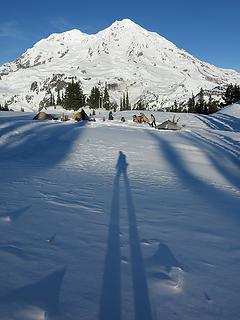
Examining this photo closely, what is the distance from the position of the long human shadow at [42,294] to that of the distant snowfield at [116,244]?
1cm

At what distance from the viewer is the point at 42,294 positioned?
4094mm

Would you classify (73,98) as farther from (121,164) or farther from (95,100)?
(121,164)

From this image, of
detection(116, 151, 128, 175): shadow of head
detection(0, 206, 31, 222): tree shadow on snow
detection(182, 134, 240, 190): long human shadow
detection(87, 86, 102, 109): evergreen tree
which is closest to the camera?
detection(0, 206, 31, 222): tree shadow on snow

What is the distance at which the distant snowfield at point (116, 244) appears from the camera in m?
4.05

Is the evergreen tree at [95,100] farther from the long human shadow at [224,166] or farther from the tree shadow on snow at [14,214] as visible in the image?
the tree shadow on snow at [14,214]

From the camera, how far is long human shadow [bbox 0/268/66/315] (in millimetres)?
3896

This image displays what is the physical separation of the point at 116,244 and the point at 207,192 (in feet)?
17.6

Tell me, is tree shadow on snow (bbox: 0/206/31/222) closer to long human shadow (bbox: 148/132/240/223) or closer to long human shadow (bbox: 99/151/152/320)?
long human shadow (bbox: 99/151/152/320)

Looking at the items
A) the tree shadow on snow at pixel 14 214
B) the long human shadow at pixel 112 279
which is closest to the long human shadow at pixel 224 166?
the long human shadow at pixel 112 279

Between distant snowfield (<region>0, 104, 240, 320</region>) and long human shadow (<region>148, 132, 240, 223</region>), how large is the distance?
0.04 meters

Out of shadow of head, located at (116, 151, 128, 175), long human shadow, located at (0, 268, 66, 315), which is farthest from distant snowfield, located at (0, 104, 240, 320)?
shadow of head, located at (116, 151, 128, 175)

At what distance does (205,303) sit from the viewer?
4207 millimetres

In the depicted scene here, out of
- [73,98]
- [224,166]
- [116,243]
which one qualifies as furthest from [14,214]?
[73,98]

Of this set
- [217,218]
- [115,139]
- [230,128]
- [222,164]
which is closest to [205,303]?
[217,218]
